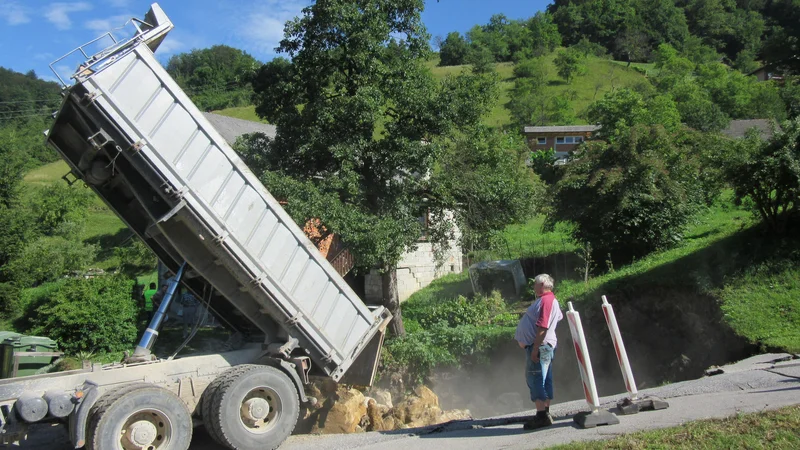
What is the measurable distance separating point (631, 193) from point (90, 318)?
1328cm

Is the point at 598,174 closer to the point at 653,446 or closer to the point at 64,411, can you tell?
the point at 653,446

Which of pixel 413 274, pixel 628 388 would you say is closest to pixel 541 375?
pixel 628 388

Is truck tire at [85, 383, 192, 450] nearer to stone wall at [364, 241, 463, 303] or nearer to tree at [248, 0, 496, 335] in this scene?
Answer: tree at [248, 0, 496, 335]

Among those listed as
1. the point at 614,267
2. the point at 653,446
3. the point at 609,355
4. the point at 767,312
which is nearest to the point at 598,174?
the point at 614,267

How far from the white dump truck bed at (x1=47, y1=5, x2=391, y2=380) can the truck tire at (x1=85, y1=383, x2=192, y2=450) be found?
153cm

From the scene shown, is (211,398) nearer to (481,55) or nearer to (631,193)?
(631,193)

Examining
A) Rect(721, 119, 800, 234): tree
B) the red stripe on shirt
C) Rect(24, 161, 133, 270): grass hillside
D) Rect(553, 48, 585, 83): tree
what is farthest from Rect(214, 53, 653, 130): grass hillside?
the red stripe on shirt

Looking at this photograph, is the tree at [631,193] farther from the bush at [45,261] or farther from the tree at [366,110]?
the bush at [45,261]

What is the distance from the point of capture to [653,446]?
556 cm

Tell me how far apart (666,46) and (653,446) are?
318ft

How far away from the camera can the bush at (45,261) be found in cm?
1895

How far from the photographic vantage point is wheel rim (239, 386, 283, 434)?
7.32 meters

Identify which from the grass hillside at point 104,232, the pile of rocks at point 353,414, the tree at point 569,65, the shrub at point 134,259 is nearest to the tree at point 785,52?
the tree at point 569,65

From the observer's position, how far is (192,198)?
23.2 ft
